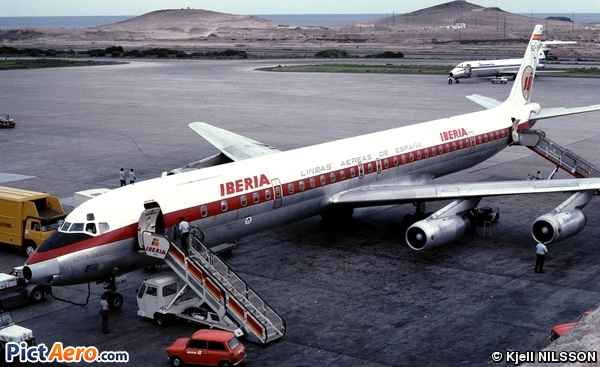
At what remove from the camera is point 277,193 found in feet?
107

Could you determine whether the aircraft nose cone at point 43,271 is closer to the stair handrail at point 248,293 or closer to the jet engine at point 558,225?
the stair handrail at point 248,293

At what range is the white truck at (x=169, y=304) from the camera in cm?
2695

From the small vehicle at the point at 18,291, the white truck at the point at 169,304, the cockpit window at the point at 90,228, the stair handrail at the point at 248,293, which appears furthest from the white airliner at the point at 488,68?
the cockpit window at the point at 90,228

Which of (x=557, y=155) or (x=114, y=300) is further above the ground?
(x=557, y=155)

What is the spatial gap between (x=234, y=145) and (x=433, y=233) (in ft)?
57.3

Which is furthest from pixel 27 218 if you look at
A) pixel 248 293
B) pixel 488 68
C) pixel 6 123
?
pixel 488 68

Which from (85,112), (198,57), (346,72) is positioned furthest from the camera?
(198,57)

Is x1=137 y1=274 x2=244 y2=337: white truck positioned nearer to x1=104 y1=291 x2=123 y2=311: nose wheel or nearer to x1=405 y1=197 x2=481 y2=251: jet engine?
x1=104 y1=291 x2=123 y2=311: nose wheel

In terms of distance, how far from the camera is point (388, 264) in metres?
33.4

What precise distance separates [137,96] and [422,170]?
6578cm

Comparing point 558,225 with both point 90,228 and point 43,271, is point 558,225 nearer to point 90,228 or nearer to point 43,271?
point 90,228

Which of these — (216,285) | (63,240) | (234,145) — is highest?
(63,240)

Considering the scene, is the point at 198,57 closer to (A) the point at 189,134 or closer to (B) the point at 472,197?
(A) the point at 189,134

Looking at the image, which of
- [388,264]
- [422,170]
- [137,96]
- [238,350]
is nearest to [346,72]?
[137,96]
